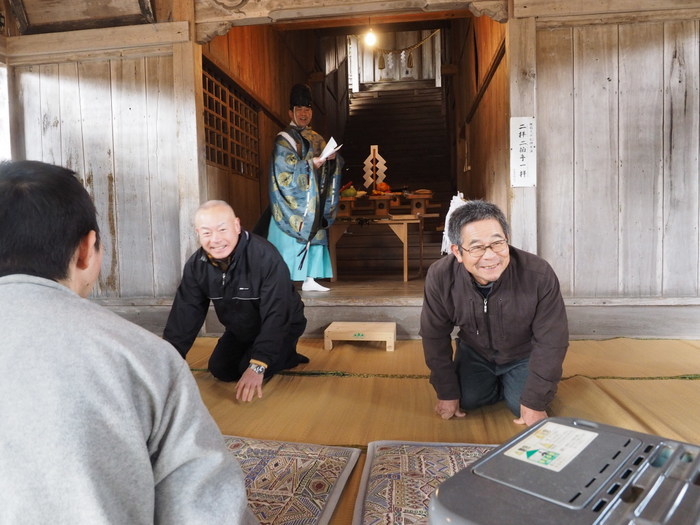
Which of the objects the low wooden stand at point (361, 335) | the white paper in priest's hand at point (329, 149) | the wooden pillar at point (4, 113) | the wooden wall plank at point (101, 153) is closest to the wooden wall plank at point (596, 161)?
the low wooden stand at point (361, 335)

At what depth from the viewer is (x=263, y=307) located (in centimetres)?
258

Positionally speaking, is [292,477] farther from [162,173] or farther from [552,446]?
[162,173]

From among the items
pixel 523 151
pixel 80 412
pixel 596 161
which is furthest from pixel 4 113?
pixel 596 161

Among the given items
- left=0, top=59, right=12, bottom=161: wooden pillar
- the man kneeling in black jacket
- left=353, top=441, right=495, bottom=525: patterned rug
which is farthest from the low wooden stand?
left=0, top=59, right=12, bottom=161: wooden pillar

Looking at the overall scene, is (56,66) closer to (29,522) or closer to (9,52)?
(9,52)

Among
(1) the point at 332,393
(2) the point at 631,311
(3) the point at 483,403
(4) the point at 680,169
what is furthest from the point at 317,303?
(4) the point at 680,169

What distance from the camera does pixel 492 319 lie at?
Result: 217 cm

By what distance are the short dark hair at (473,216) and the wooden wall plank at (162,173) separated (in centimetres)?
290

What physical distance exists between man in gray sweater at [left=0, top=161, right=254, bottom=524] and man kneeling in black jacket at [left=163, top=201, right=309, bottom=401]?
61.0 inches

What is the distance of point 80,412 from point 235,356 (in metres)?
2.33

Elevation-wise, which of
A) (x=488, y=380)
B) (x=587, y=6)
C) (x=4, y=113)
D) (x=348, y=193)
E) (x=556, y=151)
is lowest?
(x=488, y=380)

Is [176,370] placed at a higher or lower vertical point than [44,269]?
lower

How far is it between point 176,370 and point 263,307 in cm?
180

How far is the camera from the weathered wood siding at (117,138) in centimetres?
417
